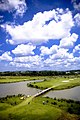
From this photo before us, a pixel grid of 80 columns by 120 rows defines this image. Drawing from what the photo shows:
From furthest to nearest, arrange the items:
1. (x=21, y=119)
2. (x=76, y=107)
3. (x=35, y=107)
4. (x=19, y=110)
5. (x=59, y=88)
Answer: (x=59, y=88)
(x=76, y=107)
(x=35, y=107)
(x=19, y=110)
(x=21, y=119)

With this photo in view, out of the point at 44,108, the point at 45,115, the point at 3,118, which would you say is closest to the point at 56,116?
the point at 45,115

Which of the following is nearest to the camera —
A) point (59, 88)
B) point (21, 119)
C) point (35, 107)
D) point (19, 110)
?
point (21, 119)

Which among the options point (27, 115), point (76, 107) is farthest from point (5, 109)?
point (76, 107)

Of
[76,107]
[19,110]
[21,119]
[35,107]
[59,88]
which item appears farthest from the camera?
[59,88]

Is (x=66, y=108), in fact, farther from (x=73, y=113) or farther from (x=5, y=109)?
(x=5, y=109)

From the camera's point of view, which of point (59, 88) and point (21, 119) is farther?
point (59, 88)

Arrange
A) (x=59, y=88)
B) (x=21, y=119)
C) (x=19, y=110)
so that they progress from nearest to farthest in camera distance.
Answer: (x=21, y=119) < (x=19, y=110) < (x=59, y=88)

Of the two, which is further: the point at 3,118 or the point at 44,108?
the point at 44,108

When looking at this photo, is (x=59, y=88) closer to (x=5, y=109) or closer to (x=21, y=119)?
(x=5, y=109)

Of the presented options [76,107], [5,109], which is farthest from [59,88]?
[5,109]
